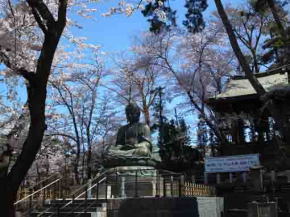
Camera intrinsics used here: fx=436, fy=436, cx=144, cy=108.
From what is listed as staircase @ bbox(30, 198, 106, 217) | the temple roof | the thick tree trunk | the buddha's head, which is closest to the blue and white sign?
the thick tree trunk

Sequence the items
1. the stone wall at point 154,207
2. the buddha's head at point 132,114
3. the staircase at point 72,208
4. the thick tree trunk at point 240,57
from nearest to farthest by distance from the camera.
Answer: the staircase at point 72,208 → the stone wall at point 154,207 → the thick tree trunk at point 240,57 → the buddha's head at point 132,114

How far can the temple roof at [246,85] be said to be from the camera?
24325mm

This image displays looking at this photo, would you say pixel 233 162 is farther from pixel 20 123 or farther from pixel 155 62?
pixel 155 62

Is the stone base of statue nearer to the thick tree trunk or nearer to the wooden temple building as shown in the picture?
the thick tree trunk

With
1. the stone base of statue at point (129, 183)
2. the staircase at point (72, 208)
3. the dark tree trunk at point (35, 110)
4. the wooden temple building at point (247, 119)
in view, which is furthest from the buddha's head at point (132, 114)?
the dark tree trunk at point (35, 110)

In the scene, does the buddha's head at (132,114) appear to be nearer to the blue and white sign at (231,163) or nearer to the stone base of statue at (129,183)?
the stone base of statue at (129,183)

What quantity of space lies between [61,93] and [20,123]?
12.0 m

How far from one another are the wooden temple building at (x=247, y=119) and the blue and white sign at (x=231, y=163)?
235cm

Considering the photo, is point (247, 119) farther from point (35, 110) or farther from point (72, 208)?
point (35, 110)

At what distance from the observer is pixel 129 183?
51.4 ft

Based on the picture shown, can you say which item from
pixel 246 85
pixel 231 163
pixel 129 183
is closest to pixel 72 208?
pixel 129 183

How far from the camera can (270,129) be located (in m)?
24.4

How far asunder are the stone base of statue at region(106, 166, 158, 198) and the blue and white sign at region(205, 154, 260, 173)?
545 centimetres

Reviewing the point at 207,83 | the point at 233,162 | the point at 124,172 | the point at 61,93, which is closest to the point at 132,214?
the point at 124,172
